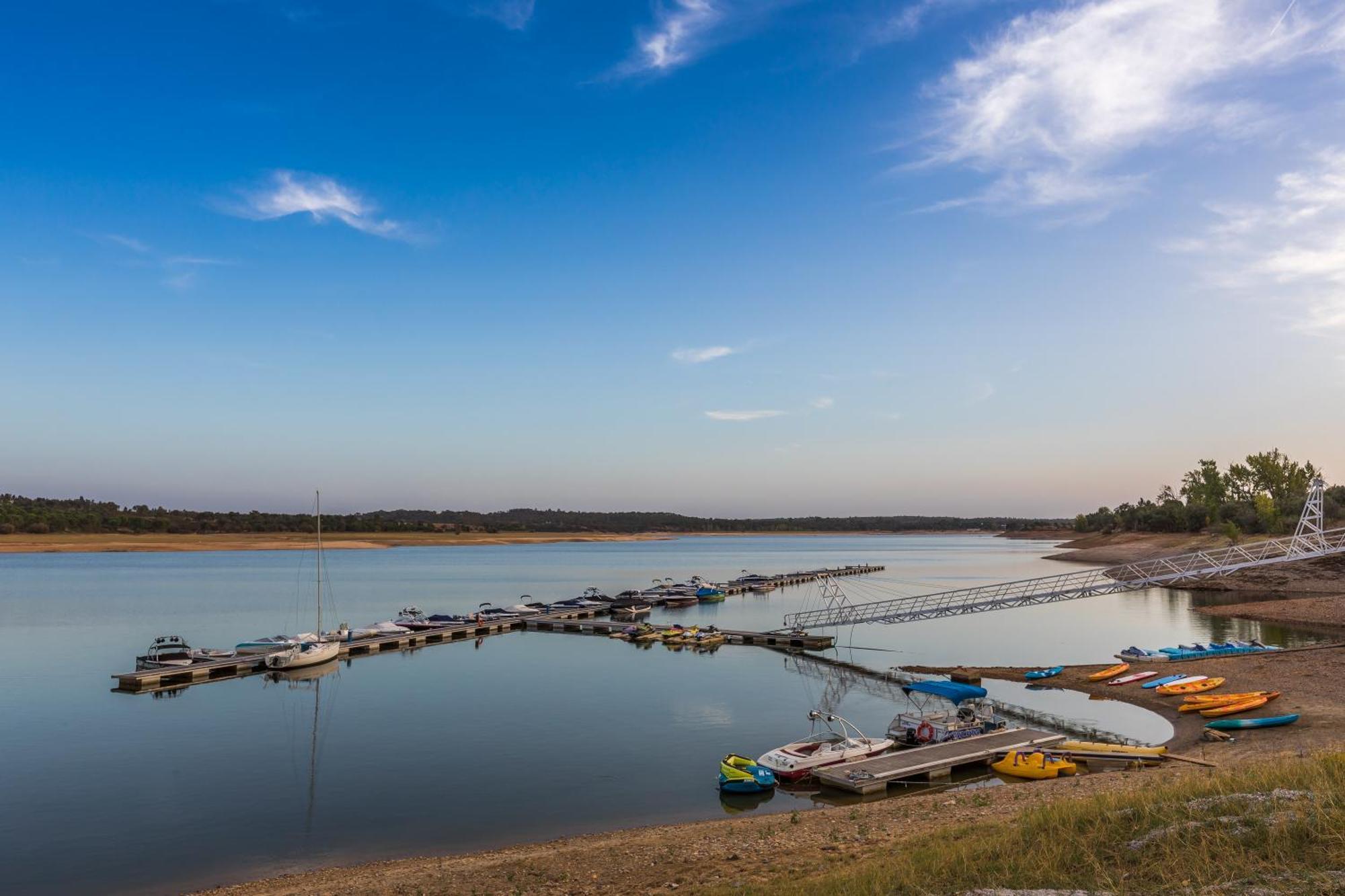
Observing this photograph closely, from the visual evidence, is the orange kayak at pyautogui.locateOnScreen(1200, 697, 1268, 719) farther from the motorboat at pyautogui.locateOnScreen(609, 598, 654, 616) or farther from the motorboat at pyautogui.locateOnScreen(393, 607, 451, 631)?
the motorboat at pyautogui.locateOnScreen(609, 598, 654, 616)

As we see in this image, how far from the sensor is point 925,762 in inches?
902

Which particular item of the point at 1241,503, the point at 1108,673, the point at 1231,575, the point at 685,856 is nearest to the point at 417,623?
the point at 1108,673

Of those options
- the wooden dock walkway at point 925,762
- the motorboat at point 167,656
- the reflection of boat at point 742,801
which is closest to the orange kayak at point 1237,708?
the wooden dock walkway at point 925,762

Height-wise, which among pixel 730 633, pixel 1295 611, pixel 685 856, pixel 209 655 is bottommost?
pixel 730 633

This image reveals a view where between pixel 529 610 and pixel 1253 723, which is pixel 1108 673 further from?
pixel 529 610

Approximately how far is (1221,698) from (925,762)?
13.0 m

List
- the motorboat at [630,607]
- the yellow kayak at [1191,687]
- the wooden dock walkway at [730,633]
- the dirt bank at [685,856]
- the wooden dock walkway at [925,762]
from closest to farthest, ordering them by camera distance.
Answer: the dirt bank at [685,856] < the wooden dock walkway at [925,762] < the yellow kayak at [1191,687] < the wooden dock walkway at [730,633] < the motorboat at [630,607]

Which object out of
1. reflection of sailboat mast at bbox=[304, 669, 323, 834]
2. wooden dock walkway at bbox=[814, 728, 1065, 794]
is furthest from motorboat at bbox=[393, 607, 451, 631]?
wooden dock walkway at bbox=[814, 728, 1065, 794]

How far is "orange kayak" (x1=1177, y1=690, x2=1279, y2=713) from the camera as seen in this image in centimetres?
2775

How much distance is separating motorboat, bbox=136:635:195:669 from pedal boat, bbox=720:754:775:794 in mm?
29850

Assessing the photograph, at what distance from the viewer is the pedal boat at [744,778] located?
2169cm

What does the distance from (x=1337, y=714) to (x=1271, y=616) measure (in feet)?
108

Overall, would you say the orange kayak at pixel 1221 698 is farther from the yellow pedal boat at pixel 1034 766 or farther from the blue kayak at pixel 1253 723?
the yellow pedal boat at pixel 1034 766

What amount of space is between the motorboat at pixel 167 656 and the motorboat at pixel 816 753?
3060 centimetres
